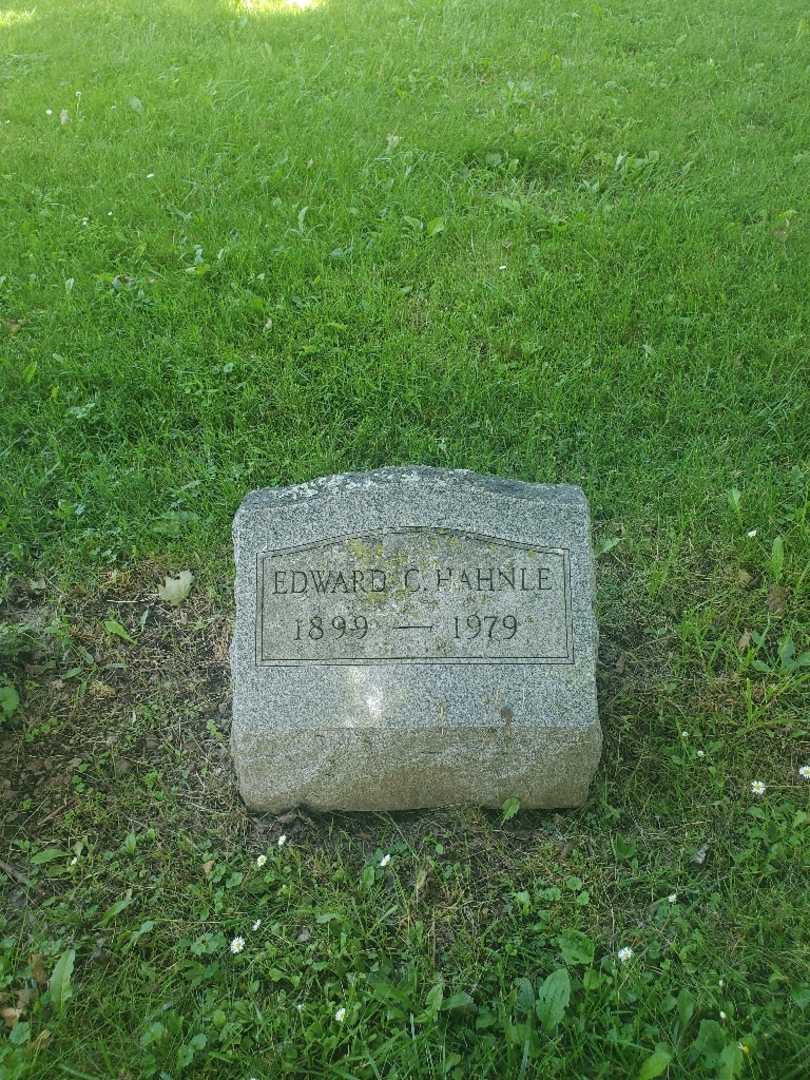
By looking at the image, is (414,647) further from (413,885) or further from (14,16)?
(14,16)

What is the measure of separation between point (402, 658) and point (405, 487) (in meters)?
0.52

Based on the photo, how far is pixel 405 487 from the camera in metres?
2.89

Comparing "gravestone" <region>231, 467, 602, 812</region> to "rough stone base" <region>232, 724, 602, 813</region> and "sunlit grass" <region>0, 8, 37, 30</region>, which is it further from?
"sunlit grass" <region>0, 8, 37, 30</region>

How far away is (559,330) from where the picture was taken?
4406 millimetres

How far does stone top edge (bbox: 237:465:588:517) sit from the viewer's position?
2908 mm

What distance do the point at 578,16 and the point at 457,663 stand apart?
20.2 ft

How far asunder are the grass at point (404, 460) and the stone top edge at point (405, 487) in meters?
0.71

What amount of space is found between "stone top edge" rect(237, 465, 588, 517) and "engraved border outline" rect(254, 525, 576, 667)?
0.45ft

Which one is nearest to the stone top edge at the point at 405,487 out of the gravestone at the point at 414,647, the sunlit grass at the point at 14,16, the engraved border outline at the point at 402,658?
Answer: the gravestone at the point at 414,647

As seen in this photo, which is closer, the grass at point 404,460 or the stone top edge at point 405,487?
the grass at point 404,460

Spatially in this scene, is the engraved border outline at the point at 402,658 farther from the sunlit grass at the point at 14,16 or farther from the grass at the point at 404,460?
the sunlit grass at the point at 14,16

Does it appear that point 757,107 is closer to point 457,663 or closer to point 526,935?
point 457,663

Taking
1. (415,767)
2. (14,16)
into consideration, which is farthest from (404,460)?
(14,16)

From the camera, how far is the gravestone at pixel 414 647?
2781mm
